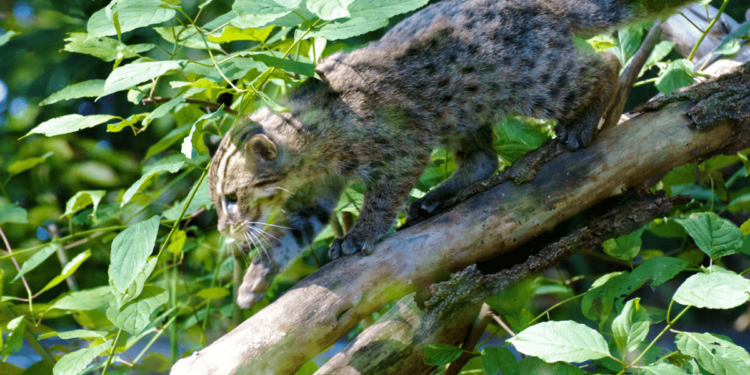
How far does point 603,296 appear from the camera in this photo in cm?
190

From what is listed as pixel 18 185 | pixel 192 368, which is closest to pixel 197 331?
pixel 192 368

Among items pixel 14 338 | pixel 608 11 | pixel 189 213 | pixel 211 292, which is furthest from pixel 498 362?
pixel 14 338

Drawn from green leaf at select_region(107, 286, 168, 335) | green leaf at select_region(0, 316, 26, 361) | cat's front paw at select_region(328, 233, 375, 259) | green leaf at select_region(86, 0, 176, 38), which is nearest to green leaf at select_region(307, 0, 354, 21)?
green leaf at select_region(86, 0, 176, 38)

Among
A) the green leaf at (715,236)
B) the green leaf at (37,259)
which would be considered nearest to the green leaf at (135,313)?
the green leaf at (37,259)

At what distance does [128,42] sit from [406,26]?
2066 mm

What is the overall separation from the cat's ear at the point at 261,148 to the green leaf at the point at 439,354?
0.99 meters

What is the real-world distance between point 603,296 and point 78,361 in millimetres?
1908

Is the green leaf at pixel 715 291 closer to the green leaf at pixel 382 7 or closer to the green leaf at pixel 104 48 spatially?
the green leaf at pixel 382 7

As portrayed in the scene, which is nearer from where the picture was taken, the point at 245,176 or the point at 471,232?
the point at 471,232

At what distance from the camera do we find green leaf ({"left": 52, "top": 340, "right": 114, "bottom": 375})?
1767 mm

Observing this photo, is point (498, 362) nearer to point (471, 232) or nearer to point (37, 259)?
point (471, 232)

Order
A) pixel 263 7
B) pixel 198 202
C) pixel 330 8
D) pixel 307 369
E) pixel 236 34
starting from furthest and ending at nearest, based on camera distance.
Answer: pixel 198 202 → pixel 307 369 → pixel 236 34 → pixel 263 7 → pixel 330 8

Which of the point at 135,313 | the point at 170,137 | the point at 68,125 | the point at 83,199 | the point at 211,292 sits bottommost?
the point at 211,292

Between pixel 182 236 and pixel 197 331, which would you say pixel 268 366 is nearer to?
pixel 182 236
